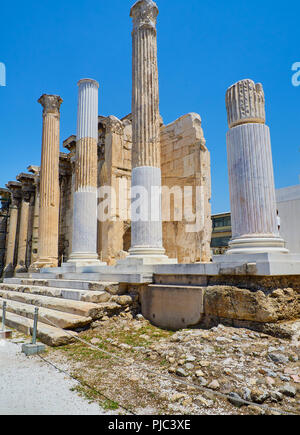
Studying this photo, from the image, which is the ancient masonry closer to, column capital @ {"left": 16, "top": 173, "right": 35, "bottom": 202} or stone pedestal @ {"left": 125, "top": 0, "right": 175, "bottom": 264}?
stone pedestal @ {"left": 125, "top": 0, "right": 175, "bottom": 264}

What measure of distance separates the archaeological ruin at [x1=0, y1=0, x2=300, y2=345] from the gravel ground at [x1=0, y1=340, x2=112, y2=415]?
A: 2.99 ft

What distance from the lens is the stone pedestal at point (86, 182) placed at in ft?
39.5

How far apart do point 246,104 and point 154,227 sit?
13.5ft

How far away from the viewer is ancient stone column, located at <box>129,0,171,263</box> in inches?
350

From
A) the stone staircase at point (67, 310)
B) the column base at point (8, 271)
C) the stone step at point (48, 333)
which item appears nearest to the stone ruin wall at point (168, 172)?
the stone staircase at point (67, 310)

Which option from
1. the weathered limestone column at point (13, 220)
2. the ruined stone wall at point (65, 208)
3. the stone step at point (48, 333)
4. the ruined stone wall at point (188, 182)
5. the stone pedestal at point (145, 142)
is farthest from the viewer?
the weathered limestone column at point (13, 220)

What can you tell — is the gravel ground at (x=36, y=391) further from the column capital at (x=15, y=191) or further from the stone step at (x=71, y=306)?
the column capital at (x=15, y=191)

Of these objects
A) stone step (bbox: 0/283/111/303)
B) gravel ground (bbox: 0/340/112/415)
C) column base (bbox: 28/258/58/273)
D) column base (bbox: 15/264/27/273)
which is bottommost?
gravel ground (bbox: 0/340/112/415)

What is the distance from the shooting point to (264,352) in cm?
420

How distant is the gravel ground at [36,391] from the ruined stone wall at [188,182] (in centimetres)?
816

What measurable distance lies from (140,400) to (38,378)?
4.73ft

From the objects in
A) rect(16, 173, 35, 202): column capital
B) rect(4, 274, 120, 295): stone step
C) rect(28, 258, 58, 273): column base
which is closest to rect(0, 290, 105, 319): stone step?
rect(4, 274, 120, 295): stone step

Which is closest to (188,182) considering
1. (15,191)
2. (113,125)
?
(113,125)

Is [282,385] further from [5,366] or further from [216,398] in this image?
[5,366]
